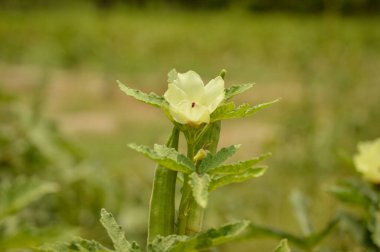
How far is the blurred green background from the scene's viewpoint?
163cm

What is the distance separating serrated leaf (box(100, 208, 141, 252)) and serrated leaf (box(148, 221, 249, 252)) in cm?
2

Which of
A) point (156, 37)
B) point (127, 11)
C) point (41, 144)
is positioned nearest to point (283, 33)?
point (156, 37)

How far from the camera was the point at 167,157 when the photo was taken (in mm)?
532

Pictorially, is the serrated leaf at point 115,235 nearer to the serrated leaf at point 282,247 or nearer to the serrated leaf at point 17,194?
the serrated leaf at point 282,247

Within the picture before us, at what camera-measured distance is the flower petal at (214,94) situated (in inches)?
22.5

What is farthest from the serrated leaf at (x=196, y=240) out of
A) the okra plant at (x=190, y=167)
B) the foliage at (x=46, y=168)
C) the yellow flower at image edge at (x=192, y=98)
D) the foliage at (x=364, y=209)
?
the foliage at (x=46, y=168)

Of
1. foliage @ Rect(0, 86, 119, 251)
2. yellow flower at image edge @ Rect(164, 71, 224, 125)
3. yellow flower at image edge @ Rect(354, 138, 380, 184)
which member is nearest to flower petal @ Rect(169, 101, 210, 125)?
yellow flower at image edge @ Rect(164, 71, 224, 125)

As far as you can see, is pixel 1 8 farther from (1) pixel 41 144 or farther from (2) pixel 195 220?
(2) pixel 195 220

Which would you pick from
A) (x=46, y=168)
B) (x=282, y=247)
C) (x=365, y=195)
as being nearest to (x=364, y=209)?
(x=365, y=195)

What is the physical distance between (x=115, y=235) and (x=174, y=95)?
142 mm

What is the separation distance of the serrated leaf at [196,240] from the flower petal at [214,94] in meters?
0.11

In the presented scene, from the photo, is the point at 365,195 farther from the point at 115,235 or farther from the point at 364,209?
the point at 115,235

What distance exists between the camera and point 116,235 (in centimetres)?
55

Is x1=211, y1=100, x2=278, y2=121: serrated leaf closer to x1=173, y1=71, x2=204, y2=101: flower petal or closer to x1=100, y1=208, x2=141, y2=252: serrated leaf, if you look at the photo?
x1=173, y1=71, x2=204, y2=101: flower petal
